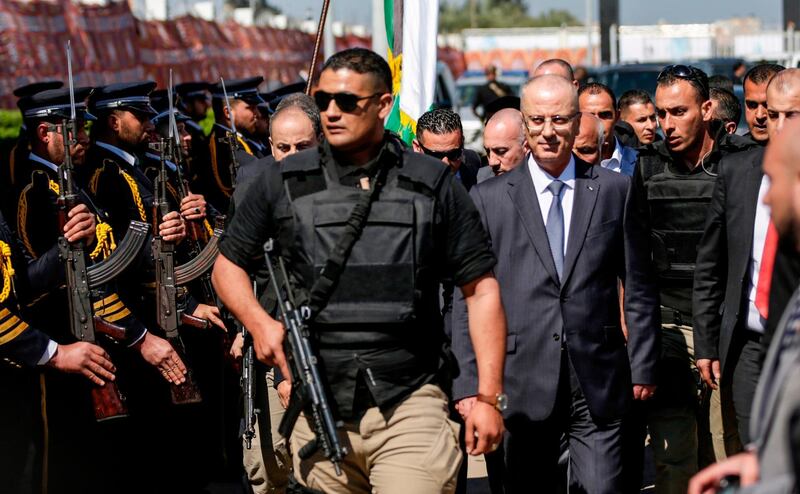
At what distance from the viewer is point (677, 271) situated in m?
6.48

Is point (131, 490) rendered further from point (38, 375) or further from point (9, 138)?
point (9, 138)

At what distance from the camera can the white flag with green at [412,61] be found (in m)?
8.65

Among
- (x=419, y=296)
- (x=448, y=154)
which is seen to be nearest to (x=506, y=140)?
(x=448, y=154)

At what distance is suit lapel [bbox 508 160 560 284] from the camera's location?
5.54 metres

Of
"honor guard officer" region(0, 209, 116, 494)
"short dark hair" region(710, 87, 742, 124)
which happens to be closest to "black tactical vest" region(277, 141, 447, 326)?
"honor guard officer" region(0, 209, 116, 494)

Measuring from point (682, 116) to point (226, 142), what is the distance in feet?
13.9

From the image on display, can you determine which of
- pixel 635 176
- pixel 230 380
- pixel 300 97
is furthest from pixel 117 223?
pixel 635 176

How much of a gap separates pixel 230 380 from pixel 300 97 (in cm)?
247

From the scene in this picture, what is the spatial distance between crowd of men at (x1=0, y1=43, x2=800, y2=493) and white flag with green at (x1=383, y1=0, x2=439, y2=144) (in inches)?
19.6

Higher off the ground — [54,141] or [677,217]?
[54,141]

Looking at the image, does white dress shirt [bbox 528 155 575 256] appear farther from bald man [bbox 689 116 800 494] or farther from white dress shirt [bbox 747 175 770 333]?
bald man [bbox 689 116 800 494]

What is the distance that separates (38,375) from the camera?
20.5 feet

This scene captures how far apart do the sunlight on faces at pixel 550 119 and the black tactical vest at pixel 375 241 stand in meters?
1.15

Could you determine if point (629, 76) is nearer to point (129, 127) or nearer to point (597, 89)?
point (597, 89)
